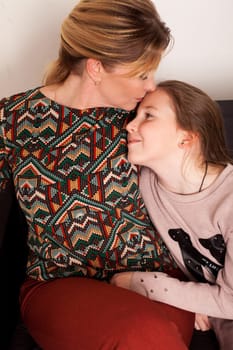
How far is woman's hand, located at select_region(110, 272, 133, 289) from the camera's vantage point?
1.20 metres

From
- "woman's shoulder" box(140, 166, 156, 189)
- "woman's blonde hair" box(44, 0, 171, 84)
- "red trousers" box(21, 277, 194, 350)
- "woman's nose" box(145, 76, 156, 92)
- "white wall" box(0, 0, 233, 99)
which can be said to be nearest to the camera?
"red trousers" box(21, 277, 194, 350)

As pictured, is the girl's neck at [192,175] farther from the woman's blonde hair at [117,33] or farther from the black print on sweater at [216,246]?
the woman's blonde hair at [117,33]

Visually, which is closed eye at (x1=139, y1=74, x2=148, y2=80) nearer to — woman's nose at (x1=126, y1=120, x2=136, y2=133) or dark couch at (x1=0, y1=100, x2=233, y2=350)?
woman's nose at (x1=126, y1=120, x2=136, y2=133)

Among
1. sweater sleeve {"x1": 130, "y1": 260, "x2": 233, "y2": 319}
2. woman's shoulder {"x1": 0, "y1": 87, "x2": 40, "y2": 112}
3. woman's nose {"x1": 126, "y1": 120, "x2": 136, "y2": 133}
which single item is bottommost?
sweater sleeve {"x1": 130, "y1": 260, "x2": 233, "y2": 319}

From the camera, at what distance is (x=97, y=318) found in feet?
3.36

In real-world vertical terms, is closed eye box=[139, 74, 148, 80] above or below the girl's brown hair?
above

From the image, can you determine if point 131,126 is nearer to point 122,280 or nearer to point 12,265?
point 122,280

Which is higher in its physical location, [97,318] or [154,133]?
[154,133]

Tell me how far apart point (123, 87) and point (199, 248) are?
18.4 inches

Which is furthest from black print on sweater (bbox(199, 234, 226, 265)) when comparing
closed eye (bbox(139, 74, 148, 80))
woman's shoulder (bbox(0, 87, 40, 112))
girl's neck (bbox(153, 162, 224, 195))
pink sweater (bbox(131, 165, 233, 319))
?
woman's shoulder (bbox(0, 87, 40, 112))

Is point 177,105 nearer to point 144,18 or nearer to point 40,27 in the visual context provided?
point 144,18

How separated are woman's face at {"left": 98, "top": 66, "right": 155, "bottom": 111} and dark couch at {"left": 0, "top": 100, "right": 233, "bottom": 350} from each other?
1.11ft

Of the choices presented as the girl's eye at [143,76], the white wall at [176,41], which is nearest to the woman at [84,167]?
the girl's eye at [143,76]

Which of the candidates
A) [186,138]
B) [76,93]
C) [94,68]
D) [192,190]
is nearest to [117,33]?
[94,68]
